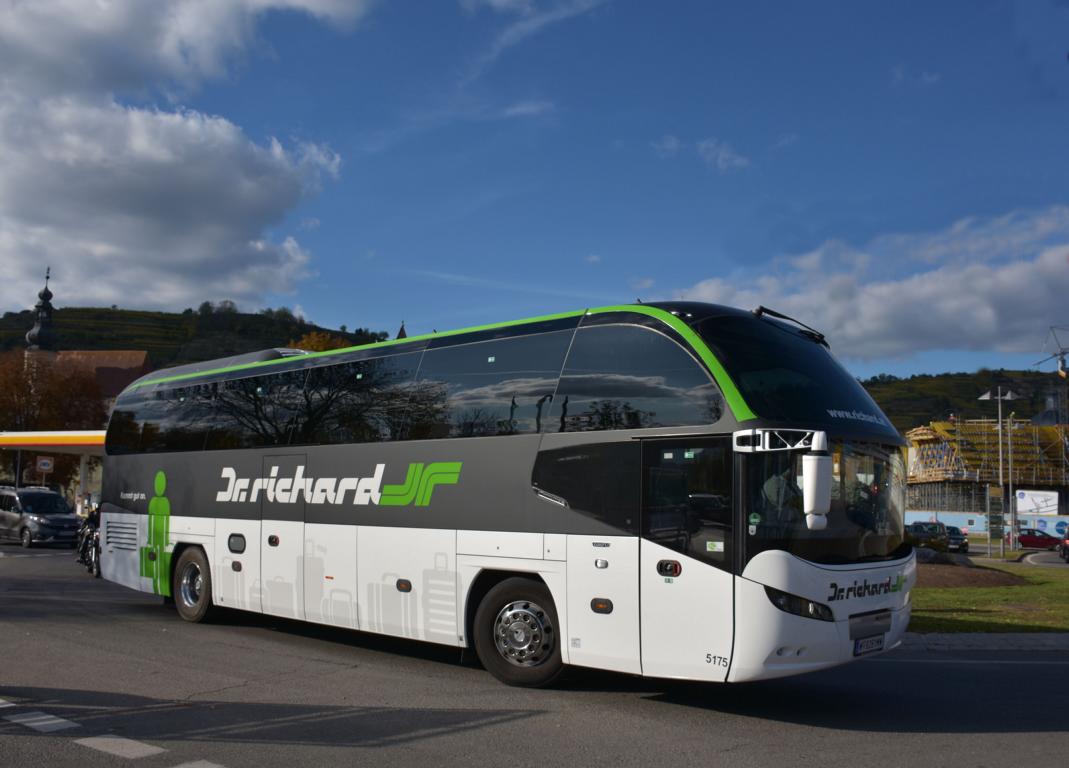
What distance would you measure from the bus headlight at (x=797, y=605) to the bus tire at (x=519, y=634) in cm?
221

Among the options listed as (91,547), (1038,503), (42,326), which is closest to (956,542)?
(1038,503)

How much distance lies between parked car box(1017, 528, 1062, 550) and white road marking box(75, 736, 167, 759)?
188ft

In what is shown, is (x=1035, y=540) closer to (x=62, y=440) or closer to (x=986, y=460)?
(x=986, y=460)

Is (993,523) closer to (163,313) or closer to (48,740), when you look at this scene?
(48,740)

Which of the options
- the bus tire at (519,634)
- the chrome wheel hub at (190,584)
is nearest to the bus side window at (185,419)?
the chrome wheel hub at (190,584)

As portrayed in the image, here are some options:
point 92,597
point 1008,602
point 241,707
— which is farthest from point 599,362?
point 1008,602

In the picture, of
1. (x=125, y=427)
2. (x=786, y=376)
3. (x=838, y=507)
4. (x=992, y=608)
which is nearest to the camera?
(x=838, y=507)

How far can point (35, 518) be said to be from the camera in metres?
31.1

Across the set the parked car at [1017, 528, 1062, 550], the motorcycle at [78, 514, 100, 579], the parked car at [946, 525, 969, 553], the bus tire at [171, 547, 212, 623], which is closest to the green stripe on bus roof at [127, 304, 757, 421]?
the bus tire at [171, 547, 212, 623]

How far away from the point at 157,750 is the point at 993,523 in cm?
5672

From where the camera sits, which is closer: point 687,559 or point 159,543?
point 687,559

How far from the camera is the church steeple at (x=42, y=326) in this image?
10144 centimetres

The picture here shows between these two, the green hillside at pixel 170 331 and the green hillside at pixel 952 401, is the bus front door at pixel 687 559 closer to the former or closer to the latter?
the green hillside at pixel 170 331

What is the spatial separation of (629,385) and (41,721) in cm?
543
